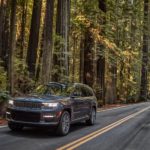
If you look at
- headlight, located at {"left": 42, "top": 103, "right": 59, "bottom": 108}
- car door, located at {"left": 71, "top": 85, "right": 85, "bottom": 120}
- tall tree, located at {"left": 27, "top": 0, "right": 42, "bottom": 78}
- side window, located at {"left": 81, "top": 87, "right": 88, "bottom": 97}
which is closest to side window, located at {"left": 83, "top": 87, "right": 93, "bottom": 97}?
side window, located at {"left": 81, "top": 87, "right": 88, "bottom": 97}

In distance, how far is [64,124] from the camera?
43.9ft

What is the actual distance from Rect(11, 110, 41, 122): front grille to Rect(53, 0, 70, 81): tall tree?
37.7ft

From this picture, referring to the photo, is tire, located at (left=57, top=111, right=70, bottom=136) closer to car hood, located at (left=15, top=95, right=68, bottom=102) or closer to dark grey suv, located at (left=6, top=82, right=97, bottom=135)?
dark grey suv, located at (left=6, top=82, right=97, bottom=135)

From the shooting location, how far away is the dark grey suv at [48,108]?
12.6 m

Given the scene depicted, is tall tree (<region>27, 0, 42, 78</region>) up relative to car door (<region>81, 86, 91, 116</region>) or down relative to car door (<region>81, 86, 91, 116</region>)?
up

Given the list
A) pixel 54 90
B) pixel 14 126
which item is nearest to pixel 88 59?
pixel 54 90

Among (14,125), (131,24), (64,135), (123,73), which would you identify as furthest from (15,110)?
(123,73)

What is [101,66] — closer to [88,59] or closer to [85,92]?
[88,59]

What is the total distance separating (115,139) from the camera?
13117 millimetres

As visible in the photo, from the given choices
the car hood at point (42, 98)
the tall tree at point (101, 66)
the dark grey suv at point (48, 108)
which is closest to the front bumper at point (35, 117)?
the dark grey suv at point (48, 108)

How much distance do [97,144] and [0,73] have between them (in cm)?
880

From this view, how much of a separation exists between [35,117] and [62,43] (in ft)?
39.8

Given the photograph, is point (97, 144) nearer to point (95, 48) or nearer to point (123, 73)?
point (95, 48)

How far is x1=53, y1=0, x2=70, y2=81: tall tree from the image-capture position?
2442 centimetres
